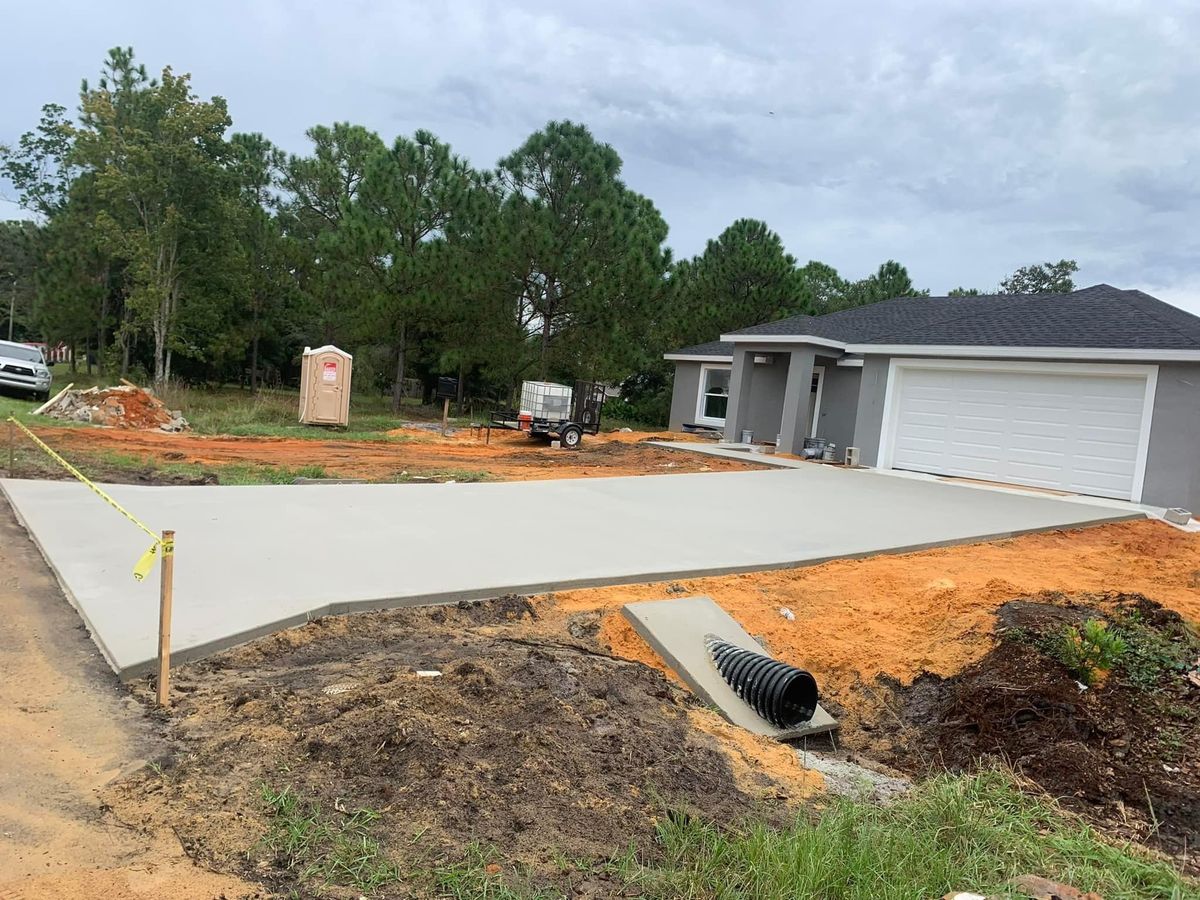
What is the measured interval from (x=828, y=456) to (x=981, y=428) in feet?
11.6

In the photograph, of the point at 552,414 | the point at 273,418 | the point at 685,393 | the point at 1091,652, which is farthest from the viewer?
the point at 685,393

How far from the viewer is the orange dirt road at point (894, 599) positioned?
5.70m

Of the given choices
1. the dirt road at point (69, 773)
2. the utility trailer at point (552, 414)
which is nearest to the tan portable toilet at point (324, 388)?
the utility trailer at point (552, 414)

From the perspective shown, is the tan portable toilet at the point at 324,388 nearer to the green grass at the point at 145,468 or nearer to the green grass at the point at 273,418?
the green grass at the point at 273,418

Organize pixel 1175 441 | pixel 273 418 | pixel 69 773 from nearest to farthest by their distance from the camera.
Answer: pixel 69 773 → pixel 1175 441 → pixel 273 418

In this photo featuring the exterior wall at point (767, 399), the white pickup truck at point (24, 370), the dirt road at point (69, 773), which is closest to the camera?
the dirt road at point (69, 773)

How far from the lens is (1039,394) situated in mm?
14117

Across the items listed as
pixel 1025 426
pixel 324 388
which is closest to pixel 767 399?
pixel 1025 426

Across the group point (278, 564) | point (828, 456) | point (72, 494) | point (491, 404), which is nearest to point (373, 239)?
point (491, 404)

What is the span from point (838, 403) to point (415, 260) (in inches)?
548

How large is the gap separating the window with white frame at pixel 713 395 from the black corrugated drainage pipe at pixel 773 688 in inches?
803

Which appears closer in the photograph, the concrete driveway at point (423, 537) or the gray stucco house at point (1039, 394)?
the concrete driveway at point (423, 537)

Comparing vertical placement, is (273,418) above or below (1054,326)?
below

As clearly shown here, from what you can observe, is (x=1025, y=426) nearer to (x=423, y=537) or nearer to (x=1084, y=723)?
(x=1084, y=723)
